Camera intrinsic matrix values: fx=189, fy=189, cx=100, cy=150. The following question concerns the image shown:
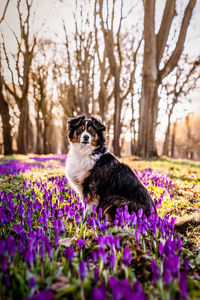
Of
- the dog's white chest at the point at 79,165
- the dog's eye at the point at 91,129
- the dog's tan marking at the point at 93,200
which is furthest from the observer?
the dog's eye at the point at 91,129

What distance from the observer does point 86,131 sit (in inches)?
165

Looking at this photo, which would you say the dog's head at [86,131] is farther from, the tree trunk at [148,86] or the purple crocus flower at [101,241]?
the tree trunk at [148,86]

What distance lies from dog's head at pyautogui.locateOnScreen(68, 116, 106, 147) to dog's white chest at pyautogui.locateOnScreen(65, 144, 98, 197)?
0.55 feet

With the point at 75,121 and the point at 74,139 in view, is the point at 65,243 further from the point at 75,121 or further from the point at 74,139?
the point at 75,121

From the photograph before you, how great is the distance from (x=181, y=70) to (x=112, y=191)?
2439 centimetres

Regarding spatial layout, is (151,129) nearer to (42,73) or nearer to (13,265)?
(13,265)

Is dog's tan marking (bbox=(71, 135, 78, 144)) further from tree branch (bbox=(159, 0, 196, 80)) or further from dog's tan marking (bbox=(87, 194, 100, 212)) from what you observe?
tree branch (bbox=(159, 0, 196, 80))

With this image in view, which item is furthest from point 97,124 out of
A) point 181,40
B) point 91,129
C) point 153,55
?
point 181,40

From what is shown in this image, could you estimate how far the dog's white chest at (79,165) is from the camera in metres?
3.94

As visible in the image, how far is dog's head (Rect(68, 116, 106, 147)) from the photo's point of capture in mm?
4106

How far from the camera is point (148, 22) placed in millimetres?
11195

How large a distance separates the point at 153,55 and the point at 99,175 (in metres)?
10.7

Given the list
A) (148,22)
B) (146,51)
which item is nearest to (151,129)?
(146,51)

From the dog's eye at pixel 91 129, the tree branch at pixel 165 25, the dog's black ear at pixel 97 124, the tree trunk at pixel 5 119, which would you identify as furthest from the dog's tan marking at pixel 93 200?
the tree trunk at pixel 5 119
